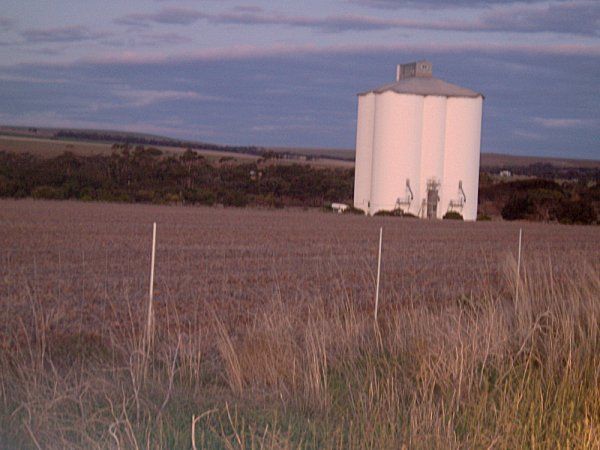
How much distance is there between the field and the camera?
7.50 m

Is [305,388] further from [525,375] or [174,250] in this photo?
[174,250]

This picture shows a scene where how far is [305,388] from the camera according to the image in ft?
29.2

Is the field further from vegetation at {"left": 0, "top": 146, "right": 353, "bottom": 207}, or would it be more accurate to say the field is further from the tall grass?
vegetation at {"left": 0, "top": 146, "right": 353, "bottom": 207}

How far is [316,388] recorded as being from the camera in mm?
8781

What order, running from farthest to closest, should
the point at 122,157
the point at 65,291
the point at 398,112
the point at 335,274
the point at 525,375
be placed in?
the point at 122,157 → the point at 398,112 → the point at 335,274 → the point at 65,291 → the point at 525,375

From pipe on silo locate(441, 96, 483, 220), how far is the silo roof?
0.49 meters

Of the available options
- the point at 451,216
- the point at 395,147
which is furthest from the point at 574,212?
the point at 395,147

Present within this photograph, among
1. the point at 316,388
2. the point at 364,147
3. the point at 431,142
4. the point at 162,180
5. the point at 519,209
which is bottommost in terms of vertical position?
the point at 519,209

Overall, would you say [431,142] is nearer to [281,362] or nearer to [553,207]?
[553,207]

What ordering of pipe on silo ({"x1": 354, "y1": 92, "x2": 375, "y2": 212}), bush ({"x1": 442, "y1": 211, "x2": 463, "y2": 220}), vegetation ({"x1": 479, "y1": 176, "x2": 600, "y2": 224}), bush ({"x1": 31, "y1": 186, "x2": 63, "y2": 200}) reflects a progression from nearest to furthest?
bush ({"x1": 442, "y1": 211, "x2": 463, "y2": 220}) < pipe on silo ({"x1": 354, "y1": 92, "x2": 375, "y2": 212}) < bush ({"x1": 31, "y1": 186, "x2": 63, "y2": 200}) < vegetation ({"x1": 479, "y1": 176, "x2": 600, "y2": 224})

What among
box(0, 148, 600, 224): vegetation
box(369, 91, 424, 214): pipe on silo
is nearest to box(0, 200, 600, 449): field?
box(369, 91, 424, 214): pipe on silo

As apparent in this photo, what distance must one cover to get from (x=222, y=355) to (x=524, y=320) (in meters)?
4.07

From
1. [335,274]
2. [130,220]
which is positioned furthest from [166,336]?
[130,220]

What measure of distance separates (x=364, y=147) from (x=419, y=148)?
3735 millimetres
